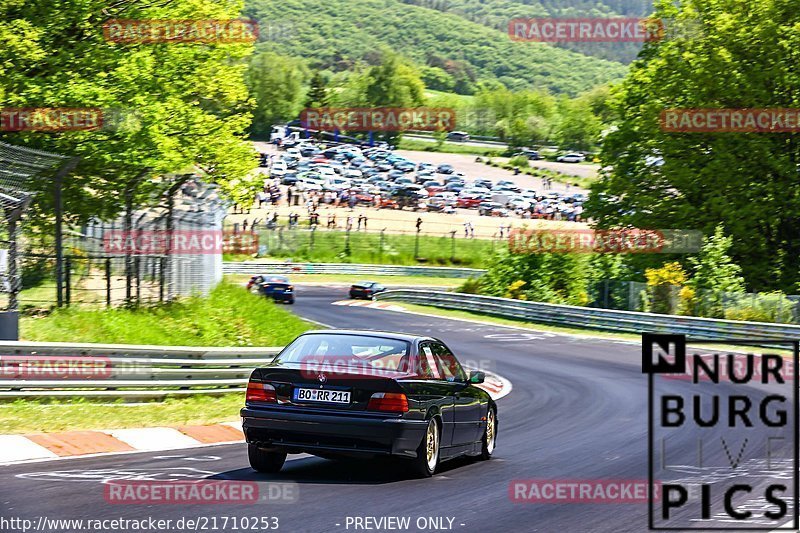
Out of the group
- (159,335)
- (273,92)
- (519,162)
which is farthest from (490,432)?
(273,92)

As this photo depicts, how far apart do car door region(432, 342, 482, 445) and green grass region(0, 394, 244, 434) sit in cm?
450

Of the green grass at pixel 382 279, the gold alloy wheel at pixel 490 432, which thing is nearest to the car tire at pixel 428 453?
the gold alloy wheel at pixel 490 432

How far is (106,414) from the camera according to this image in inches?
583

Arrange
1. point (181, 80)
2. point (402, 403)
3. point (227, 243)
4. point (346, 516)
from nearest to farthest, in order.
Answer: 1. point (346, 516)
2. point (402, 403)
3. point (181, 80)
4. point (227, 243)

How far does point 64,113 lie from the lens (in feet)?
73.0

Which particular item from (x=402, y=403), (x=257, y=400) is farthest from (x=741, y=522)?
(x=257, y=400)

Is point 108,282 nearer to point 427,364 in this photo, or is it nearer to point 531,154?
point 427,364

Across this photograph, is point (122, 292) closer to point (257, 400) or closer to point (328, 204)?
point (257, 400)

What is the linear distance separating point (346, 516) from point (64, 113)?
16.1 m

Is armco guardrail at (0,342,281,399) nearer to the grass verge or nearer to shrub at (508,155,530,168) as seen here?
the grass verge

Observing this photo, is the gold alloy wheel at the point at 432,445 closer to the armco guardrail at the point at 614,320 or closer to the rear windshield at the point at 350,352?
the rear windshield at the point at 350,352

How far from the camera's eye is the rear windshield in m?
10.7

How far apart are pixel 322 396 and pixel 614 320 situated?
28.6 meters

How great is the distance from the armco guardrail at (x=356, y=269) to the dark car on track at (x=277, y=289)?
1863 cm
